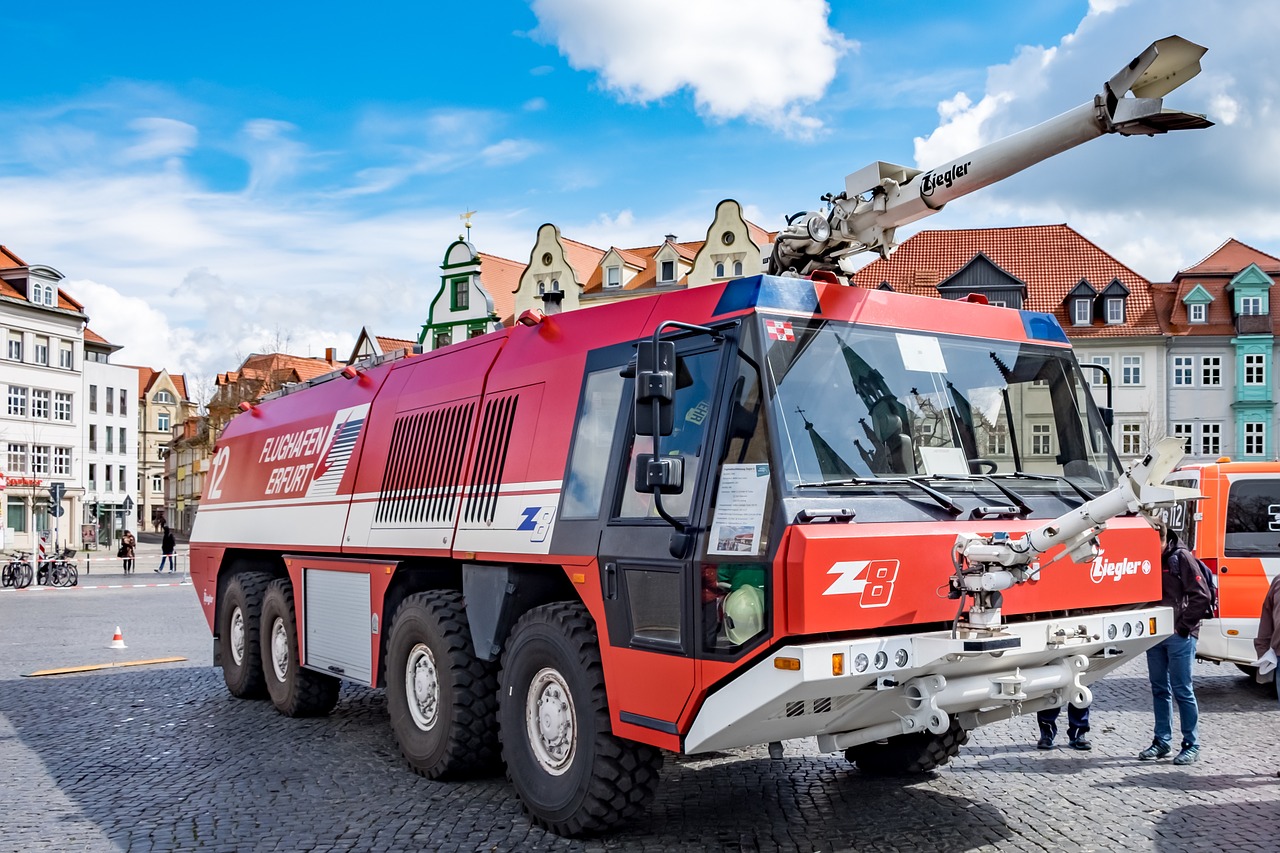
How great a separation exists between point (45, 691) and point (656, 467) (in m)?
9.10

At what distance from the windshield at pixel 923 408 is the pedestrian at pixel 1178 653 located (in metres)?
1.87

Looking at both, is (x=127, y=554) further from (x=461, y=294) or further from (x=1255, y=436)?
(x=1255, y=436)

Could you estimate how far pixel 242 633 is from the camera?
443 inches

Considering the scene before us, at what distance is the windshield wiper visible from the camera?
5489 millimetres

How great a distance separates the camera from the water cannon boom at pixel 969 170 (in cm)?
552

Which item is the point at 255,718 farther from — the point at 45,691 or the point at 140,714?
the point at 45,691

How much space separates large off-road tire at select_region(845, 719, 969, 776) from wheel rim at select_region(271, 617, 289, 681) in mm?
5182

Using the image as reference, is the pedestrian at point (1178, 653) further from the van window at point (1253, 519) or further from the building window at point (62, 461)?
the building window at point (62, 461)

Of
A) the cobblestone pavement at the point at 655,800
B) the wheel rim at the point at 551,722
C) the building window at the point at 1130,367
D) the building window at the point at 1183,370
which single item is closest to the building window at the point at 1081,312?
the building window at the point at 1130,367

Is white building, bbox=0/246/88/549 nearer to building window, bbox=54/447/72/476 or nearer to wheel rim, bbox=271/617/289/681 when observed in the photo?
building window, bbox=54/447/72/476

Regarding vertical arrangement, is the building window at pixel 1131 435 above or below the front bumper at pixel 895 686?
above

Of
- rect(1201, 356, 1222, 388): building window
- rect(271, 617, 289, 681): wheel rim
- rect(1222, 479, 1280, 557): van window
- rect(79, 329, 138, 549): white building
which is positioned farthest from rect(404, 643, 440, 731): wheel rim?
rect(79, 329, 138, 549): white building

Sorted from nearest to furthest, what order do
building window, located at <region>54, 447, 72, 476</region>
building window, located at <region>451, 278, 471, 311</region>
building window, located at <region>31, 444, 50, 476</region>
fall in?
1. building window, located at <region>451, 278, 471, 311</region>
2. building window, located at <region>31, 444, 50, 476</region>
3. building window, located at <region>54, 447, 72, 476</region>

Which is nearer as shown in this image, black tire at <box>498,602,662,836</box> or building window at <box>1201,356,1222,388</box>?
black tire at <box>498,602,662,836</box>
